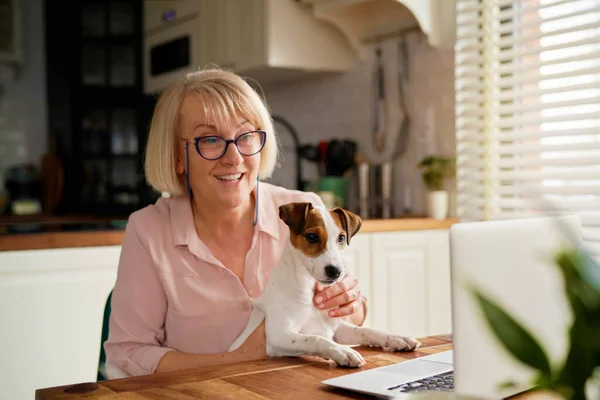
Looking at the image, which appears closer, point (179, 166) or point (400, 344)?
point (400, 344)

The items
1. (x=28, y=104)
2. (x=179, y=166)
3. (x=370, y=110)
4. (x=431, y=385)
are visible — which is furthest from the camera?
(x=28, y=104)

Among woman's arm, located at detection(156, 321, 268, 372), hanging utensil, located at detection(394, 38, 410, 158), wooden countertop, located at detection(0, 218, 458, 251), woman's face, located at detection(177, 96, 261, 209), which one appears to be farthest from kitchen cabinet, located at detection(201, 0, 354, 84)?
woman's arm, located at detection(156, 321, 268, 372)

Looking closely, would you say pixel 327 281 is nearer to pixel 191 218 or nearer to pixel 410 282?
pixel 191 218

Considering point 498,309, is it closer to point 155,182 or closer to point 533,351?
point 533,351

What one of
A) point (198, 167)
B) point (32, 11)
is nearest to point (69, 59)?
Answer: point (32, 11)

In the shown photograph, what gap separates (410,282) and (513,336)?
2576 millimetres

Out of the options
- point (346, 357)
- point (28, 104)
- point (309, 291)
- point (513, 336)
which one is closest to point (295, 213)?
point (309, 291)

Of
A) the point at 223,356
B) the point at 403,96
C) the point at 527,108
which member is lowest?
the point at 223,356

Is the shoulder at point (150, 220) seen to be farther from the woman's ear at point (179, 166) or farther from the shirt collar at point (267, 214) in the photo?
the shirt collar at point (267, 214)

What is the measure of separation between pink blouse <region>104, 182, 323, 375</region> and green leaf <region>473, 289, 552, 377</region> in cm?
109

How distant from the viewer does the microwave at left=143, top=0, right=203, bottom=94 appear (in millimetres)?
4027

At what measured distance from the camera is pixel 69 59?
16.3 feet

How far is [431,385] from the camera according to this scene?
1014 mm

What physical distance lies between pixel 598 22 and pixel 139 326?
184 centimetres
